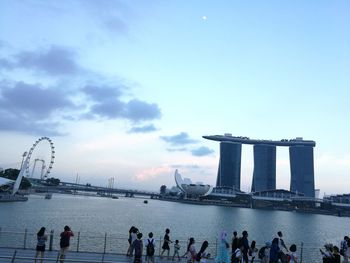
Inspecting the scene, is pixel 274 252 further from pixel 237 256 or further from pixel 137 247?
pixel 137 247

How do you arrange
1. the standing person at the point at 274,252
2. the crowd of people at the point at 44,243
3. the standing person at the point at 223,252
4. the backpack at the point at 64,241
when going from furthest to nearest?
the backpack at the point at 64,241
the crowd of people at the point at 44,243
the standing person at the point at 274,252
the standing person at the point at 223,252

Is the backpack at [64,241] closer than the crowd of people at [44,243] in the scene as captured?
No

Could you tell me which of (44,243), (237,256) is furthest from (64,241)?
(237,256)

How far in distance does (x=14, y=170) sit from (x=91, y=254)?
150 m

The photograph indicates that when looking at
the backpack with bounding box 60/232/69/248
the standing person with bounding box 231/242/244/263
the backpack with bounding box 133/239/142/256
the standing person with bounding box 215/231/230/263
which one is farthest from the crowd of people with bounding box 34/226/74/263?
the standing person with bounding box 231/242/244/263

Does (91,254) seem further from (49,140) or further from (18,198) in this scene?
(49,140)

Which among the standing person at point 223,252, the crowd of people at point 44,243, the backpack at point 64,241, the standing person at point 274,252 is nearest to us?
the standing person at point 223,252

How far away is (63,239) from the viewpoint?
16547mm

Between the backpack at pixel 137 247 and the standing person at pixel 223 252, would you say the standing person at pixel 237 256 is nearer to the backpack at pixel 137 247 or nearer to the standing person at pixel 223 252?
the standing person at pixel 223 252

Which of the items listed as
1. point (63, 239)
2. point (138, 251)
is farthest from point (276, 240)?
point (63, 239)

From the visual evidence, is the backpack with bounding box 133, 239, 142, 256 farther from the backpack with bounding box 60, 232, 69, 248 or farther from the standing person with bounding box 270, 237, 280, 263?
the standing person with bounding box 270, 237, 280, 263

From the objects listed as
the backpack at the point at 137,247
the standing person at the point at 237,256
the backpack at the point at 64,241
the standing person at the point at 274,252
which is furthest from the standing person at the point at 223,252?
the backpack at the point at 64,241

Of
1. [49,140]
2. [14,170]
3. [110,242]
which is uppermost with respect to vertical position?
[49,140]

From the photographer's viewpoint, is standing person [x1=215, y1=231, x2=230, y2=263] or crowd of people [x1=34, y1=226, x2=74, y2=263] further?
crowd of people [x1=34, y1=226, x2=74, y2=263]
